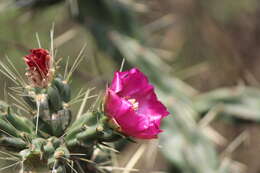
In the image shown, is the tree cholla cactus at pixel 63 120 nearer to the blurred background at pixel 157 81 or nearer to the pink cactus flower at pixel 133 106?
the pink cactus flower at pixel 133 106

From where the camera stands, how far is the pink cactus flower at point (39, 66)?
1173mm

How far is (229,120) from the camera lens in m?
2.62

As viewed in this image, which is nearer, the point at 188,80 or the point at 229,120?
the point at 229,120

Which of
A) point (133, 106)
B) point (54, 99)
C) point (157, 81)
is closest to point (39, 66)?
point (54, 99)

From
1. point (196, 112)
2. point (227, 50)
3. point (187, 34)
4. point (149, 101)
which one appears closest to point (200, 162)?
point (196, 112)

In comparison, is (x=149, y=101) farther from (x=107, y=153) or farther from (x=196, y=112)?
(x=196, y=112)

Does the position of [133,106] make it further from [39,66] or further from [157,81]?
[157,81]

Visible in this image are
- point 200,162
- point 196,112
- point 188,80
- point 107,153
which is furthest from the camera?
point 188,80

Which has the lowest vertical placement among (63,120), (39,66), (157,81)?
(157,81)

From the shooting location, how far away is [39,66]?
120 centimetres

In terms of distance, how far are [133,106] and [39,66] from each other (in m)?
0.28

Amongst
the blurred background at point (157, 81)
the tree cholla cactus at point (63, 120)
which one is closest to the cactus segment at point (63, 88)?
the tree cholla cactus at point (63, 120)

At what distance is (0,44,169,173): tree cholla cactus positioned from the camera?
113cm

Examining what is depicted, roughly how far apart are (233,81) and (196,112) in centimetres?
114
